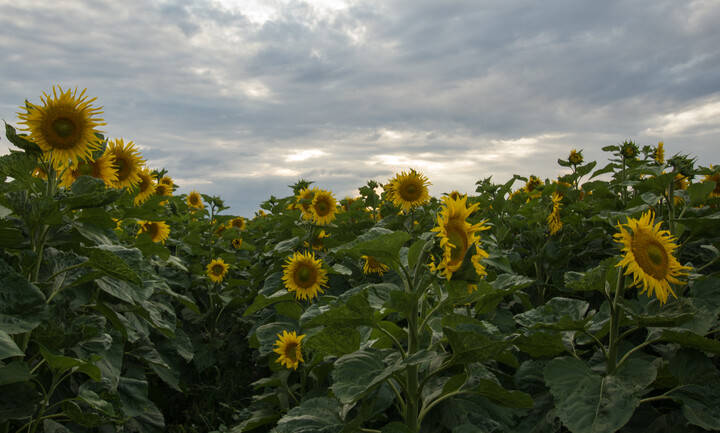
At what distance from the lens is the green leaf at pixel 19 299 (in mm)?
2014

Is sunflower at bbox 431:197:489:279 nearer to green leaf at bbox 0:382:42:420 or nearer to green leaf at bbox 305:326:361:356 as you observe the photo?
green leaf at bbox 305:326:361:356

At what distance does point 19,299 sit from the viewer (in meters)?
2.04

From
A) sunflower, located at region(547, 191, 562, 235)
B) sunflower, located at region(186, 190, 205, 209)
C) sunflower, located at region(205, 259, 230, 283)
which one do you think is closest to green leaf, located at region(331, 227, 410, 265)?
sunflower, located at region(547, 191, 562, 235)

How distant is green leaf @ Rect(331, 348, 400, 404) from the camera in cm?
169

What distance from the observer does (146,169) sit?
4336 mm

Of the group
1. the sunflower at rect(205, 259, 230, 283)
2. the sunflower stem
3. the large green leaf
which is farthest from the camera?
the sunflower at rect(205, 259, 230, 283)

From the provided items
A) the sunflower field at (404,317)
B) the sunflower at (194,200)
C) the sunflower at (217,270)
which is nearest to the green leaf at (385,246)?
the sunflower field at (404,317)

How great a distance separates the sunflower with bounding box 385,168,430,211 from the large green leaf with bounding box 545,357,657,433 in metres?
2.76

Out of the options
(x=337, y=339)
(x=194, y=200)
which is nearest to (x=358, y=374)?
(x=337, y=339)

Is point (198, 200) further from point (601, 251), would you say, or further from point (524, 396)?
point (524, 396)

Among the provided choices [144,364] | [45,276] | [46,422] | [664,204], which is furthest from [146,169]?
[664,204]

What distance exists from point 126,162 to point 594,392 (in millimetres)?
3244

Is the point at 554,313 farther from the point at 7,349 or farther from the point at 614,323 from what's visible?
the point at 7,349

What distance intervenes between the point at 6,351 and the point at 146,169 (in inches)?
118
